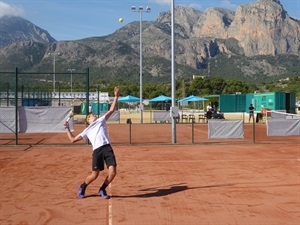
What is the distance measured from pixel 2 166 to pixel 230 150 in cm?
894

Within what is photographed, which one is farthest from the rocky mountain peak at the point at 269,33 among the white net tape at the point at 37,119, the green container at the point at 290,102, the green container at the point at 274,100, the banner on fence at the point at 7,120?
the banner on fence at the point at 7,120

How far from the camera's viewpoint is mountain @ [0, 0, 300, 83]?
126537mm

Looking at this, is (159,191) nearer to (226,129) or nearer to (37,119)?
(37,119)

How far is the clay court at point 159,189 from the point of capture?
7473mm

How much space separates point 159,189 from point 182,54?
162397mm

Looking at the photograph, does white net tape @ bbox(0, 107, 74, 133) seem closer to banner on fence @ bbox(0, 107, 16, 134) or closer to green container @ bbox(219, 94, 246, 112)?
banner on fence @ bbox(0, 107, 16, 134)

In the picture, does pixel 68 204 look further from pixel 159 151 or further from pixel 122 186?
pixel 159 151

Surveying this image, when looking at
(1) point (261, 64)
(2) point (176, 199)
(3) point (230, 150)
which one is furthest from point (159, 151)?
(1) point (261, 64)

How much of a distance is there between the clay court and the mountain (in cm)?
8927

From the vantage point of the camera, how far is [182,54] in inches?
6688

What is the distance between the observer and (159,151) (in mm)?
17641

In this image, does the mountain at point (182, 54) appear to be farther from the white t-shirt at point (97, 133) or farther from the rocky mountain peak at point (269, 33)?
the white t-shirt at point (97, 133)

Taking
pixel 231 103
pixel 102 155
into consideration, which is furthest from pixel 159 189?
pixel 231 103

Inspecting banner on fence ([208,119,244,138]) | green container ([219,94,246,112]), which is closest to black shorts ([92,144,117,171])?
banner on fence ([208,119,244,138])
